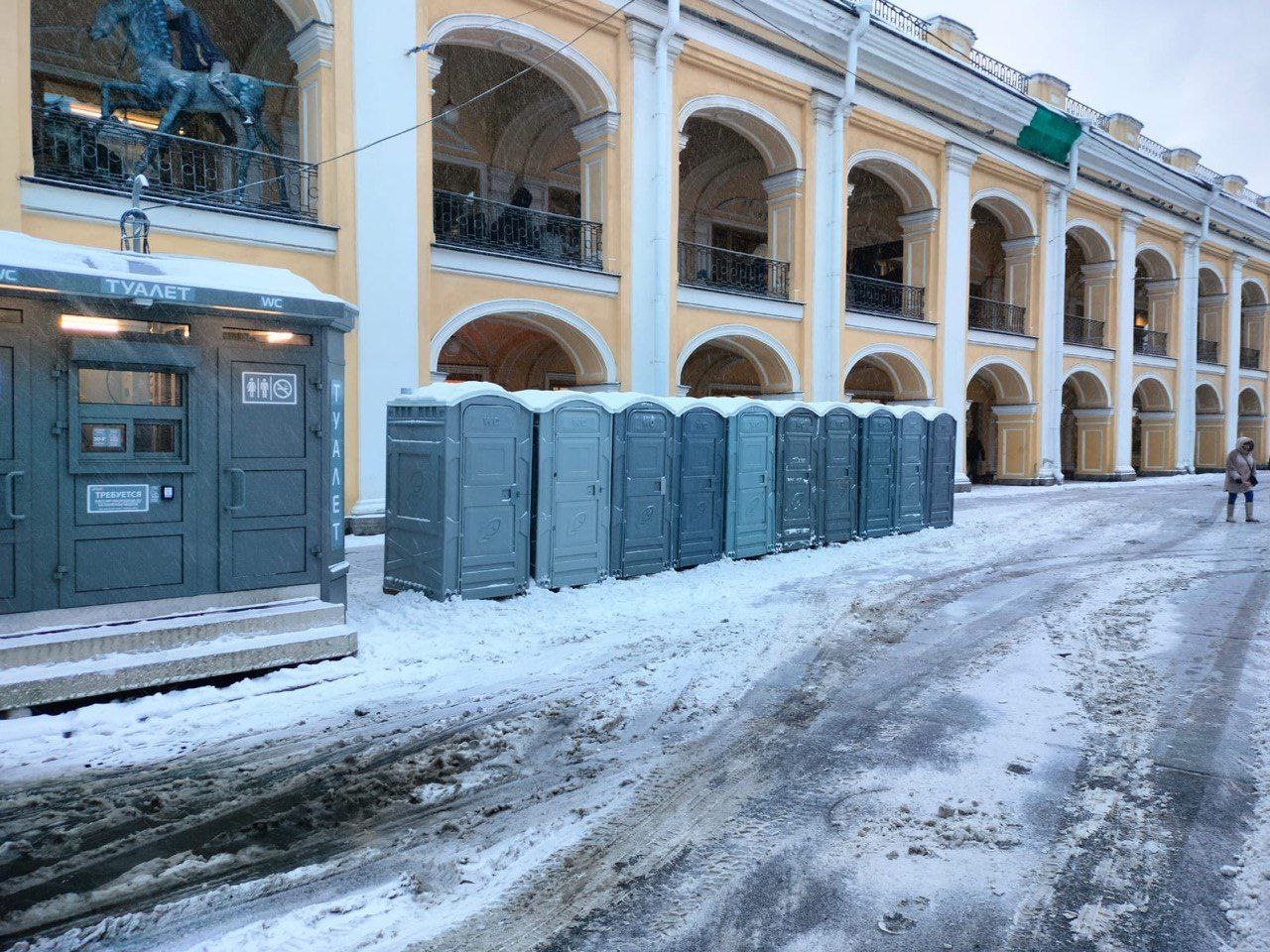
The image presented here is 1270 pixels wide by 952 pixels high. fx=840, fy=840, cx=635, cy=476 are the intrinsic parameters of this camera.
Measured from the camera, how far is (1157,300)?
29.3 metres

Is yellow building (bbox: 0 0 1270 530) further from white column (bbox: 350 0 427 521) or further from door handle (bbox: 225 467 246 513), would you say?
door handle (bbox: 225 467 246 513)

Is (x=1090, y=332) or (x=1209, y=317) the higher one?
(x=1209, y=317)

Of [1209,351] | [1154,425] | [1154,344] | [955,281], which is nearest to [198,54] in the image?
[955,281]

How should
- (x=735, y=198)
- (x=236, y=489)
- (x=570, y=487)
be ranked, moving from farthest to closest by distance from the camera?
(x=735, y=198)
(x=570, y=487)
(x=236, y=489)

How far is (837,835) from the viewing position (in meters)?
3.56

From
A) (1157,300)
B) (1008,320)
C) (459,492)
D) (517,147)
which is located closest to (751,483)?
(459,492)

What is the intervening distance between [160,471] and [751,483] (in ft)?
23.0

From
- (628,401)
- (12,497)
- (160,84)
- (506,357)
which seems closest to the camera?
(12,497)

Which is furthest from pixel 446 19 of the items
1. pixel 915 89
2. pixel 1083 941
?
pixel 1083 941

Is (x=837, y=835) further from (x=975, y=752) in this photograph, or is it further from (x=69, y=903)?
(x=69, y=903)

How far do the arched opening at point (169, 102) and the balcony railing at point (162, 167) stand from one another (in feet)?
0.06

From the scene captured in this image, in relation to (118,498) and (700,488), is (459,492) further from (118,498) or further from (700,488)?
(700,488)

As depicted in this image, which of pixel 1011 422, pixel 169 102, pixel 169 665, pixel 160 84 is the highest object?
pixel 160 84

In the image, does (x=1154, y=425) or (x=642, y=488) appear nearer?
(x=642, y=488)
